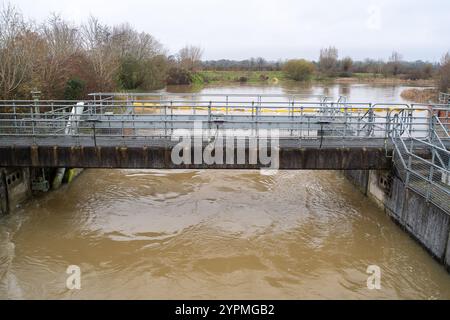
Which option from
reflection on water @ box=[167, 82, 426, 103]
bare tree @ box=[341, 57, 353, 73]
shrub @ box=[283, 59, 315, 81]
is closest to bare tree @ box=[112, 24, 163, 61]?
reflection on water @ box=[167, 82, 426, 103]

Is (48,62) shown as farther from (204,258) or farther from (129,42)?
(129,42)

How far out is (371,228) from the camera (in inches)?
419

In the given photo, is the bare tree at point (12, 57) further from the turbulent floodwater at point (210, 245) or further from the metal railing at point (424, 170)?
the metal railing at point (424, 170)

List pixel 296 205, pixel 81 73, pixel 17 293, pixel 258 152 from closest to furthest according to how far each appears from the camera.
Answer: pixel 17 293 < pixel 258 152 < pixel 296 205 < pixel 81 73

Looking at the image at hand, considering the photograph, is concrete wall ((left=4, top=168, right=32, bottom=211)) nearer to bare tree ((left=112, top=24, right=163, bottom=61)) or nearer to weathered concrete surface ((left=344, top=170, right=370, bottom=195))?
weathered concrete surface ((left=344, top=170, right=370, bottom=195))

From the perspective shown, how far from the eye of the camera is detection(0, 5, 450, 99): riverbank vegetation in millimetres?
18656

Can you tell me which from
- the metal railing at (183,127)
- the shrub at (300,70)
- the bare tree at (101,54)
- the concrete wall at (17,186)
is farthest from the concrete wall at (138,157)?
the shrub at (300,70)

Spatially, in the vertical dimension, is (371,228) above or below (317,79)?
below

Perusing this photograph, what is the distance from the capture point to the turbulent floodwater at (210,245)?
7906mm

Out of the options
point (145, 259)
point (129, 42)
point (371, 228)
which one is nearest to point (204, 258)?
point (145, 259)

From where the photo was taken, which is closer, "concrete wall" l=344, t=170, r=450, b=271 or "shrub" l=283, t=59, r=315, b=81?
"concrete wall" l=344, t=170, r=450, b=271

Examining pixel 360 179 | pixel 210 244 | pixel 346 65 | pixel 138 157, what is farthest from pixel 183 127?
pixel 346 65

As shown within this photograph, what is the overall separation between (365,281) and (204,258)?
3.57 metres

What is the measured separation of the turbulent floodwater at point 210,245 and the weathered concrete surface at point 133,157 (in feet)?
5.63
